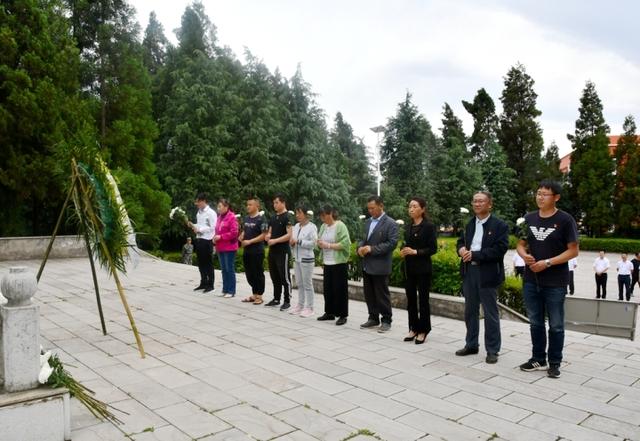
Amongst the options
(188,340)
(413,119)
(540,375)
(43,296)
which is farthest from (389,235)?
(413,119)

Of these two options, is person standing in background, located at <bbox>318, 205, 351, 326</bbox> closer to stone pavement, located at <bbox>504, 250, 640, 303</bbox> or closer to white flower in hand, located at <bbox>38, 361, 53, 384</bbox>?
white flower in hand, located at <bbox>38, 361, 53, 384</bbox>

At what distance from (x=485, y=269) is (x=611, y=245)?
3403 centimetres

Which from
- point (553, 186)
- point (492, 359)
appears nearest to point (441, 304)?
point (492, 359)

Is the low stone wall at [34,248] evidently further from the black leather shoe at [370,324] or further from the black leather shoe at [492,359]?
the black leather shoe at [492,359]

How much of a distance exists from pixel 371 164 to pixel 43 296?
32746mm

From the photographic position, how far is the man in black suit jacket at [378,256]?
20.0 feet

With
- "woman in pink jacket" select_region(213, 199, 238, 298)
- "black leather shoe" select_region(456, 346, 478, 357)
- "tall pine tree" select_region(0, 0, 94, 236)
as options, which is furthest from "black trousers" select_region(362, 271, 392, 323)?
"tall pine tree" select_region(0, 0, 94, 236)

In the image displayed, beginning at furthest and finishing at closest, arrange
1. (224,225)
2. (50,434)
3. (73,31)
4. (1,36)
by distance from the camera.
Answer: (73,31)
(1,36)
(224,225)
(50,434)

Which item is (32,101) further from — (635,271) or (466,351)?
(635,271)

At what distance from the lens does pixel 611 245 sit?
111 feet

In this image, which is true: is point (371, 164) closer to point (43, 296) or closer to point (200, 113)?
point (200, 113)

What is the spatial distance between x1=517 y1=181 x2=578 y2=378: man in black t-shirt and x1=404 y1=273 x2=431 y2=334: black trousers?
46.7 inches

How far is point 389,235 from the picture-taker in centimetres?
614

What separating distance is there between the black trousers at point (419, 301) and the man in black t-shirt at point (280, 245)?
238 cm
